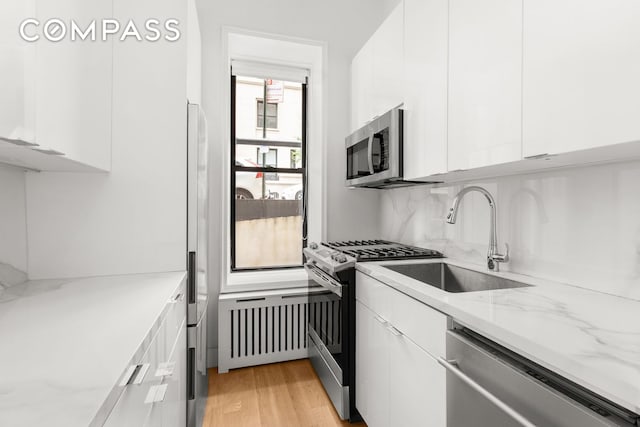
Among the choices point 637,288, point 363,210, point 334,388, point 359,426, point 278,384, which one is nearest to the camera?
point 637,288

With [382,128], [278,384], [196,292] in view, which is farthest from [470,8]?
[278,384]

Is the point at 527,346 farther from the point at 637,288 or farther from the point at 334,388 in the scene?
the point at 334,388

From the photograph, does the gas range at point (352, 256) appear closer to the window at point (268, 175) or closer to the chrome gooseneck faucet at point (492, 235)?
the chrome gooseneck faucet at point (492, 235)

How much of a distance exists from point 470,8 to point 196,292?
1796mm

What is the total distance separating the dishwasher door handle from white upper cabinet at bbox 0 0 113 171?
1.35 meters

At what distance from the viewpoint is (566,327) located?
2.55 ft

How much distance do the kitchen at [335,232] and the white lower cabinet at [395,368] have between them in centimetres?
1

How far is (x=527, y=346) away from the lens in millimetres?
719

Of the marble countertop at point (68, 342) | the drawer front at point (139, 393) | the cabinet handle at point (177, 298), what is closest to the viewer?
the marble countertop at point (68, 342)

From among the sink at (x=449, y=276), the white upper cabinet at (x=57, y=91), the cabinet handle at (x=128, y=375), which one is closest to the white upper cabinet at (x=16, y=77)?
the white upper cabinet at (x=57, y=91)

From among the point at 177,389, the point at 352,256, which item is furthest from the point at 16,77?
the point at 352,256

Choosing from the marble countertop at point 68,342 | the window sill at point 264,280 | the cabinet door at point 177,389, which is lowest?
the cabinet door at point 177,389

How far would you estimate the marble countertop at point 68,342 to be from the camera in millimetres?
489

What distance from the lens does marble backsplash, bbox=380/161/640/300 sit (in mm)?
1028
